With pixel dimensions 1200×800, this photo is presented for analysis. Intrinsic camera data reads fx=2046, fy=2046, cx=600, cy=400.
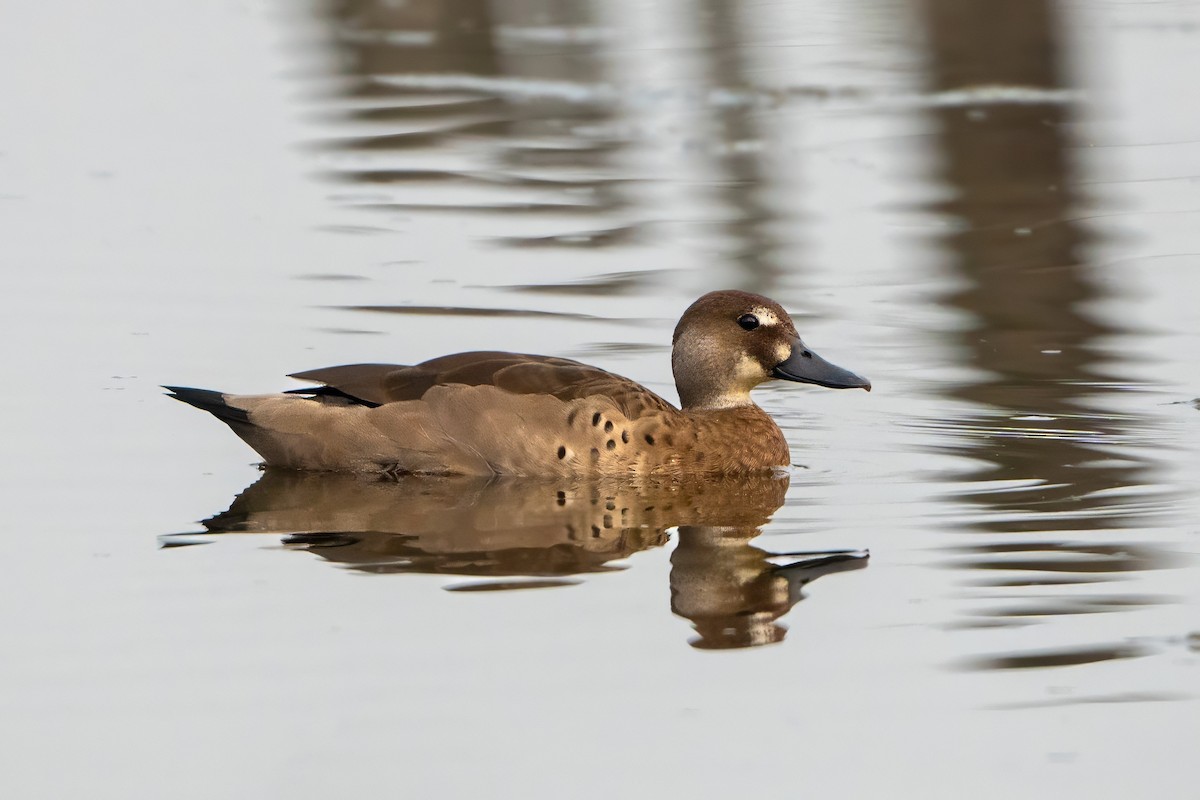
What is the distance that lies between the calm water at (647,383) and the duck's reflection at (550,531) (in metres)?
0.03

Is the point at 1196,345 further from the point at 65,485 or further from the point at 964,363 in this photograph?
the point at 65,485

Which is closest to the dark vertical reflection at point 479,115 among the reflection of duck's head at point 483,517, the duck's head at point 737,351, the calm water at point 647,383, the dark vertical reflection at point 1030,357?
the calm water at point 647,383

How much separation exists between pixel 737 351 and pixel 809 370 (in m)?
0.36

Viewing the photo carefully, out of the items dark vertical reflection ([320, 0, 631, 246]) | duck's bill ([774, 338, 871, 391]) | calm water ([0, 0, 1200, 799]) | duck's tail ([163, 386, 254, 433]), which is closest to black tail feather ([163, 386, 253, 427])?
duck's tail ([163, 386, 254, 433])

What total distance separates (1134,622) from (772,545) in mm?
1689

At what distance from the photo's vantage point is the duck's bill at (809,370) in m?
9.73

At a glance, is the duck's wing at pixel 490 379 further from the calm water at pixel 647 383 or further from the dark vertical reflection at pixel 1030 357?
the dark vertical reflection at pixel 1030 357

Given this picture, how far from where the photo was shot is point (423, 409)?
9.20m

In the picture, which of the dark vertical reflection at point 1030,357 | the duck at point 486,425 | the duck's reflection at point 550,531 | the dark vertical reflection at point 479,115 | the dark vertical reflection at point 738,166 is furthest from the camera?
the dark vertical reflection at point 479,115

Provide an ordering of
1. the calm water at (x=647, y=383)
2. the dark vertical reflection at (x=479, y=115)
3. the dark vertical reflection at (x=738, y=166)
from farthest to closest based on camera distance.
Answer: the dark vertical reflection at (x=479, y=115)
the dark vertical reflection at (x=738, y=166)
the calm water at (x=647, y=383)

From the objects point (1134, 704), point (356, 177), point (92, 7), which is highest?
point (92, 7)

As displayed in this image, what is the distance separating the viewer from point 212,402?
30.5ft

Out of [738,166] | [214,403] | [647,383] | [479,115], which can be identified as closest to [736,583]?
[214,403]

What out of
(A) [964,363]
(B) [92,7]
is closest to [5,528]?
(A) [964,363]
